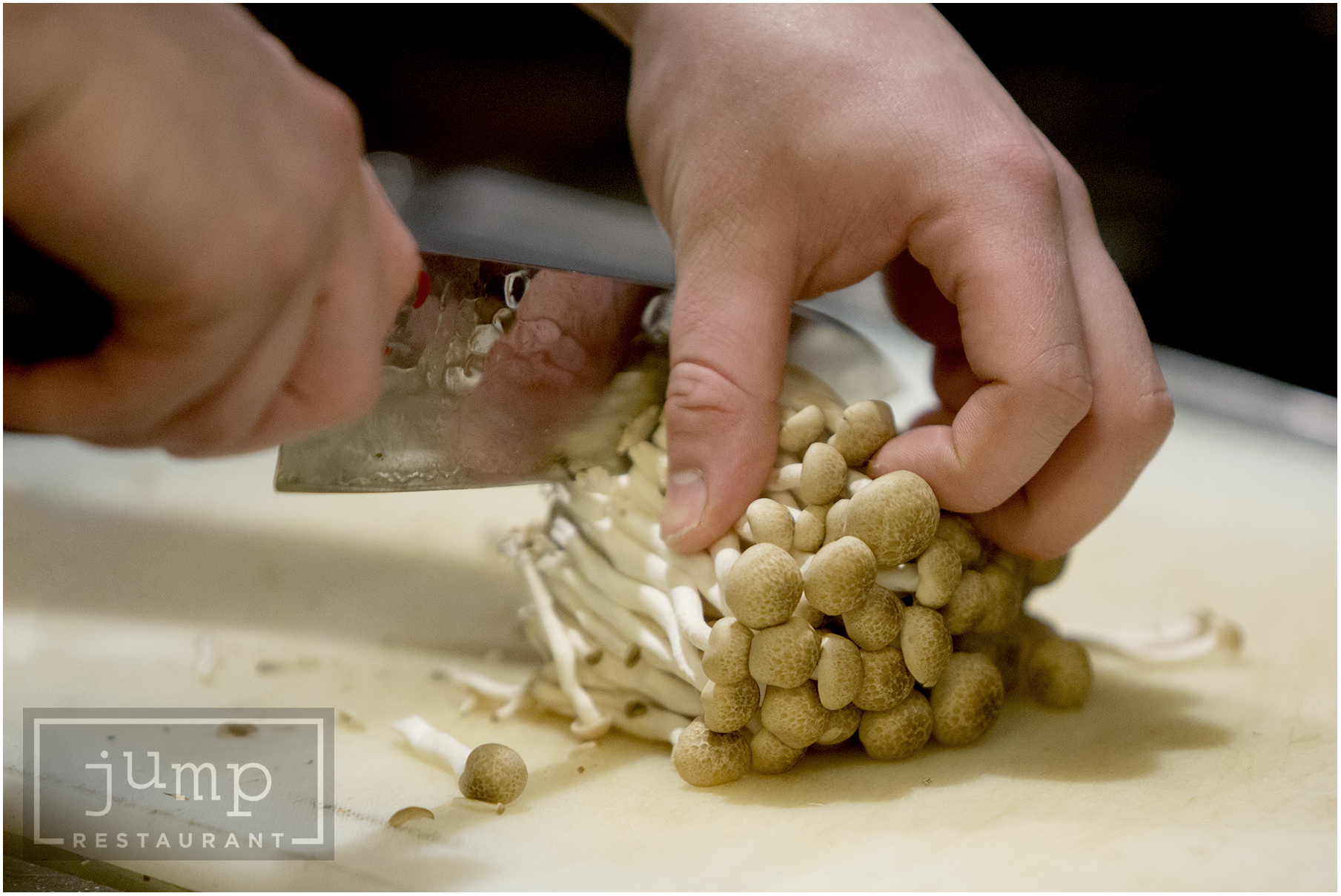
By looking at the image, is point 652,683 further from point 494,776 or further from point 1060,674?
point 1060,674

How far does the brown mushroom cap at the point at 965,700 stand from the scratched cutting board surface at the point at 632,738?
31 mm

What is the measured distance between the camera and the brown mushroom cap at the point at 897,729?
2.85ft

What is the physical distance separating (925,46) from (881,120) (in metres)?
0.13

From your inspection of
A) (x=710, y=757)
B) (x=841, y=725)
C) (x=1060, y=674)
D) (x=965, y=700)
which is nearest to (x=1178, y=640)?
(x=1060, y=674)

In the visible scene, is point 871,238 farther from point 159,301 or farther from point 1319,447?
point 1319,447

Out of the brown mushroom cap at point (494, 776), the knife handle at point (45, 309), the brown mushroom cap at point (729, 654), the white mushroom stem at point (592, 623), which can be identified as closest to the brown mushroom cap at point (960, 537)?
the brown mushroom cap at point (729, 654)

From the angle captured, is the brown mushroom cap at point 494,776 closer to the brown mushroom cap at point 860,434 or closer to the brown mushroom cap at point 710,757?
the brown mushroom cap at point 710,757

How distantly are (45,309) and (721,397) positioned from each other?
0.55 m

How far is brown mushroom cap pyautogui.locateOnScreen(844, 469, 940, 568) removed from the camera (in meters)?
0.82

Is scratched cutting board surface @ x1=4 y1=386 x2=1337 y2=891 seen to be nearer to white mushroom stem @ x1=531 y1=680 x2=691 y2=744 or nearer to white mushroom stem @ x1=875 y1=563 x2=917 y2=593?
white mushroom stem @ x1=531 y1=680 x2=691 y2=744

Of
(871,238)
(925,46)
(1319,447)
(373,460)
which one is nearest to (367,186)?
(373,460)

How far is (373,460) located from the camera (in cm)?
98

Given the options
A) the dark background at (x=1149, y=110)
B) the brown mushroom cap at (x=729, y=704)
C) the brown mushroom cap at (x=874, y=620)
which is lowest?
the brown mushroom cap at (x=729, y=704)

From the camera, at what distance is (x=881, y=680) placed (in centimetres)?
85
